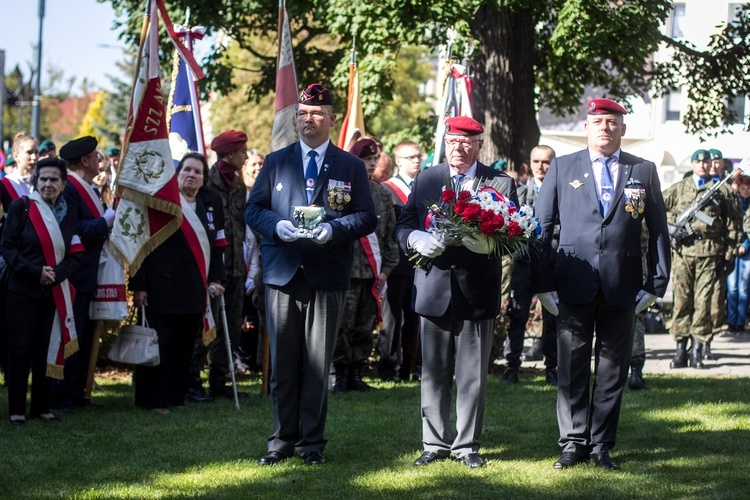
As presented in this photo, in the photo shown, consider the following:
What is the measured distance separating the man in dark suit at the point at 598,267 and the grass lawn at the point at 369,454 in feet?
1.26

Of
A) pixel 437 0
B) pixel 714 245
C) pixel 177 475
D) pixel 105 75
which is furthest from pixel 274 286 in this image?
pixel 105 75

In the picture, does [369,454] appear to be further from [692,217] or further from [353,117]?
[353,117]

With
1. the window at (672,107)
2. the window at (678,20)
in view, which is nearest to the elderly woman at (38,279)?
the window at (678,20)

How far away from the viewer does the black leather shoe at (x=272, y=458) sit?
22.8 feet

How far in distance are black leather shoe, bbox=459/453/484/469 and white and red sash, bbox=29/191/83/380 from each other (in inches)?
133

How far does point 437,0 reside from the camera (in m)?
16.3

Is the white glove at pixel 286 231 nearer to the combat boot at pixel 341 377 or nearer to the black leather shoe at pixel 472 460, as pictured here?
the black leather shoe at pixel 472 460

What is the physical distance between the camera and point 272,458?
696 centimetres

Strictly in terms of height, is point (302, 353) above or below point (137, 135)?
below

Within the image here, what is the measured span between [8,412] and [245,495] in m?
3.31

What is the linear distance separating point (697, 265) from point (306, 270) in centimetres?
693

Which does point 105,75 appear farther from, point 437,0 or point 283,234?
point 283,234

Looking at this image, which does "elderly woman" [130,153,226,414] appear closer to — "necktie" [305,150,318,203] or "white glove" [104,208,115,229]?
"white glove" [104,208,115,229]

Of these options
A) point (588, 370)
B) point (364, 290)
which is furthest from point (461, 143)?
point (364, 290)
